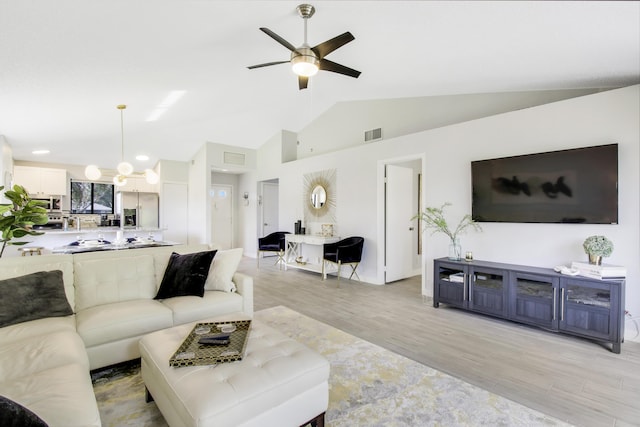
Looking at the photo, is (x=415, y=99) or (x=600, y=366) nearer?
(x=600, y=366)

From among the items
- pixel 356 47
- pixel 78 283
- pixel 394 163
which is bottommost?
pixel 78 283

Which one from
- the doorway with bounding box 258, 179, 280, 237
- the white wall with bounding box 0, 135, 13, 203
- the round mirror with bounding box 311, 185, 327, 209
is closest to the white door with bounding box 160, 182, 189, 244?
the doorway with bounding box 258, 179, 280, 237

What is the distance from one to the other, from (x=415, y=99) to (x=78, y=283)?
16.8ft

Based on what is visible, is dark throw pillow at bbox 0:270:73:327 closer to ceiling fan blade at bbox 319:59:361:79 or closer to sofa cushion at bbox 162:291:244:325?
sofa cushion at bbox 162:291:244:325

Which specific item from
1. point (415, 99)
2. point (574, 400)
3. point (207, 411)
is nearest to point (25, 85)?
point (207, 411)

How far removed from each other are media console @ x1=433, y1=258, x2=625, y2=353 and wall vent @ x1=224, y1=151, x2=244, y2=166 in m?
5.61

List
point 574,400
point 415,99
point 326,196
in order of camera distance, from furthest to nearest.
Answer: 1. point 326,196
2. point 415,99
3. point 574,400

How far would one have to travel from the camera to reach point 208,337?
1937mm

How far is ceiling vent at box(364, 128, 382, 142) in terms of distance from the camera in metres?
5.69

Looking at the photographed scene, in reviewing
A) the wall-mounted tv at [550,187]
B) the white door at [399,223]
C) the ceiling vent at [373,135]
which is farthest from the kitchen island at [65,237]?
the wall-mounted tv at [550,187]

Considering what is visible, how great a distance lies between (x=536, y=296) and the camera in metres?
3.23

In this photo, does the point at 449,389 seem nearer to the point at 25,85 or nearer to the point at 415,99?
the point at 415,99

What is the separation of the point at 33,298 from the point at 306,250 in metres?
4.85

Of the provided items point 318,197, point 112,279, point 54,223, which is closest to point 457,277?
point 318,197
